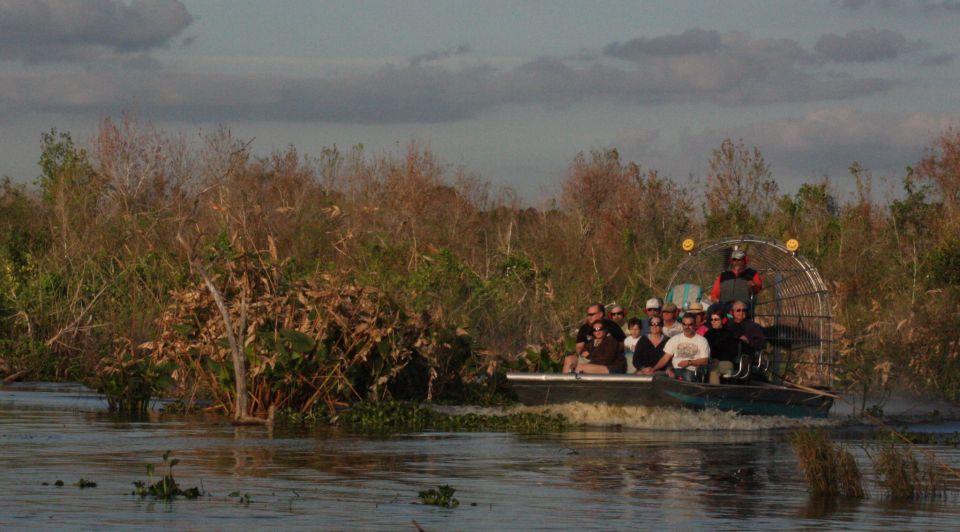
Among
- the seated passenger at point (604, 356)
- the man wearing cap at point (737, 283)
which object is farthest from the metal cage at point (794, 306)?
the seated passenger at point (604, 356)

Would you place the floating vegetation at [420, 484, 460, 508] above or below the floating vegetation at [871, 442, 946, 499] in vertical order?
below

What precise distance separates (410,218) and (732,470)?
27.8 meters

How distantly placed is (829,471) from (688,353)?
8690mm

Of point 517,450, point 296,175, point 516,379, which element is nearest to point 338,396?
point 516,379

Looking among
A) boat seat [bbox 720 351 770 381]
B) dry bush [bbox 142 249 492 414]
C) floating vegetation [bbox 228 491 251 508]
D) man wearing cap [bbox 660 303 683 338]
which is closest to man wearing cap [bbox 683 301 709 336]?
man wearing cap [bbox 660 303 683 338]

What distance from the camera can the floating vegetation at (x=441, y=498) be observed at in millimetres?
13000

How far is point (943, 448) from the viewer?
781 inches

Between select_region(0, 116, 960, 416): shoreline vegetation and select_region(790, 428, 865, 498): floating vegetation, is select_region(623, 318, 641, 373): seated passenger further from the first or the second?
select_region(790, 428, 865, 498): floating vegetation

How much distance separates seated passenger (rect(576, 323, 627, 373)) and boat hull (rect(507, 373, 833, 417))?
1.08 metres

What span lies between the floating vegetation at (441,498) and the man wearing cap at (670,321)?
1102 cm

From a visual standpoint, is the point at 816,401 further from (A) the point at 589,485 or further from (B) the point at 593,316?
(A) the point at 589,485

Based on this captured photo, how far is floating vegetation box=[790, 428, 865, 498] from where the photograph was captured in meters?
14.1

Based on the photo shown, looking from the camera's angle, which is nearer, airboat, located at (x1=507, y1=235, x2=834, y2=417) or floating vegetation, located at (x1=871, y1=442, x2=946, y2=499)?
floating vegetation, located at (x1=871, y1=442, x2=946, y2=499)

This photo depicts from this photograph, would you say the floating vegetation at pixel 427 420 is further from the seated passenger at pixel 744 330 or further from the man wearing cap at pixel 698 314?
the seated passenger at pixel 744 330
